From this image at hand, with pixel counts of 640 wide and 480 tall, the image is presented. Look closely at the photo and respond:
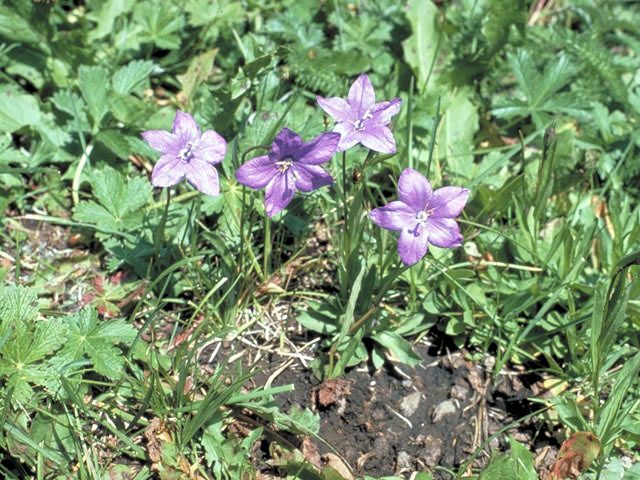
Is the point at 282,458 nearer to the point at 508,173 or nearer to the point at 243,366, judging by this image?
the point at 243,366

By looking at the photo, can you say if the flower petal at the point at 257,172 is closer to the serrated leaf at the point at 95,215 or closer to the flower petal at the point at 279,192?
the flower petal at the point at 279,192

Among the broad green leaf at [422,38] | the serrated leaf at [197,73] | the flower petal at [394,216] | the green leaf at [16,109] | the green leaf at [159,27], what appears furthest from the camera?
the broad green leaf at [422,38]

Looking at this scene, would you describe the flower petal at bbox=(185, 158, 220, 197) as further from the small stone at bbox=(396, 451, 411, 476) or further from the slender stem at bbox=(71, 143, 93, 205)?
the small stone at bbox=(396, 451, 411, 476)

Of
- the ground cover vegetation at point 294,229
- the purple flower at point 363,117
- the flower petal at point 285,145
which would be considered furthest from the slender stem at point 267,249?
the purple flower at point 363,117

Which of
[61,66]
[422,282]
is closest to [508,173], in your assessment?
[422,282]

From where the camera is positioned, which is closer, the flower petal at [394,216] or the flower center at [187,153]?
the flower petal at [394,216]
